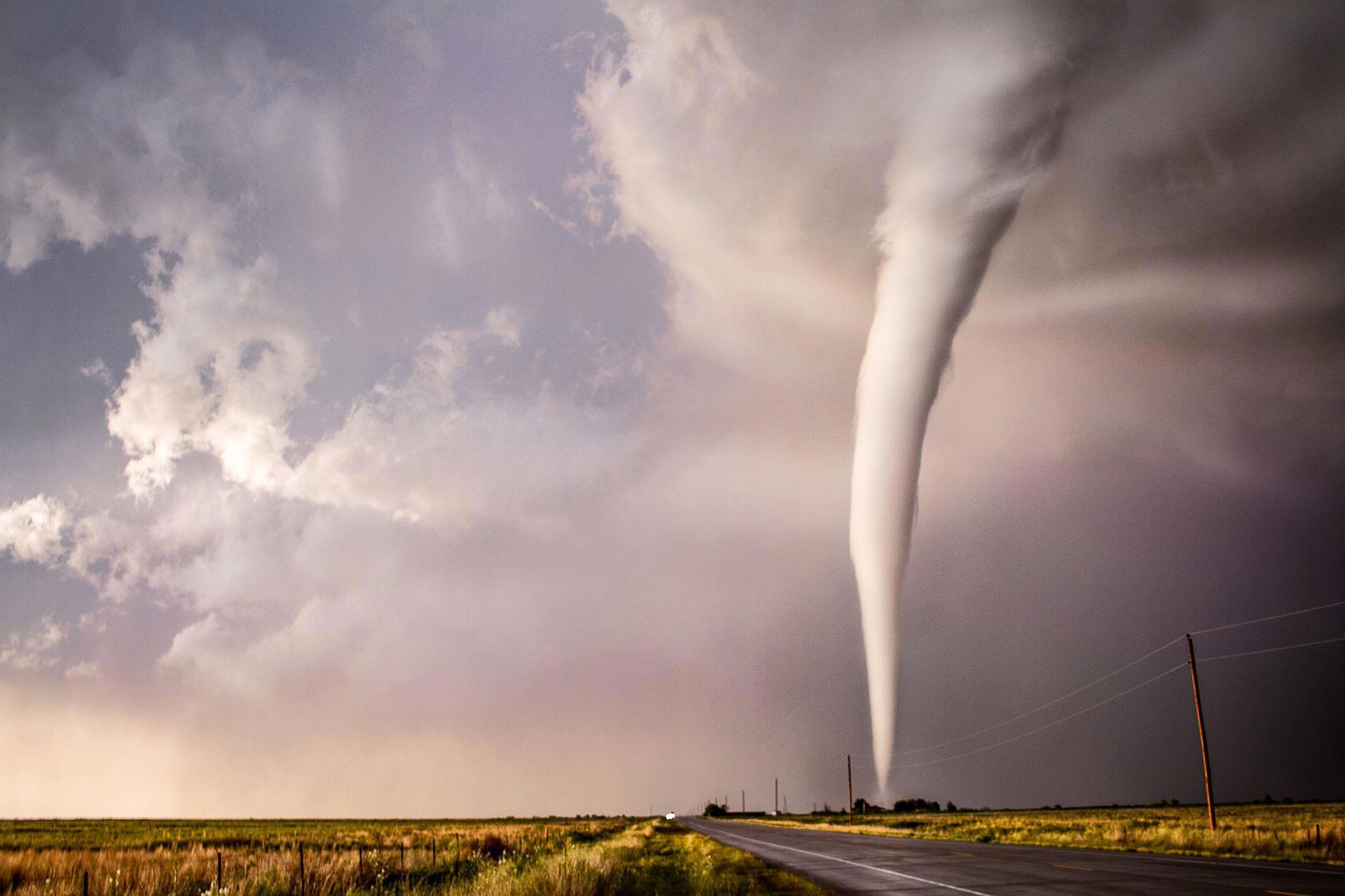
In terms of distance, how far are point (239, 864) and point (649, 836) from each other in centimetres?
3839

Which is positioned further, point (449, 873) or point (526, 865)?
point (449, 873)

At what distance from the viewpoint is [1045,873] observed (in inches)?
765

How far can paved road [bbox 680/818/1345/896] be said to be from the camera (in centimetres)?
1560

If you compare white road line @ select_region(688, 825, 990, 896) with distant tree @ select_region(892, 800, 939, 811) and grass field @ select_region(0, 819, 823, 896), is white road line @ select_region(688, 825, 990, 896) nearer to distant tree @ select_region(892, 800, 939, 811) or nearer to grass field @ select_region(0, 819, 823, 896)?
grass field @ select_region(0, 819, 823, 896)

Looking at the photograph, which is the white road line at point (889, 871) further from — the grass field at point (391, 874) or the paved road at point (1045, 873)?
the grass field at point (391, 874)

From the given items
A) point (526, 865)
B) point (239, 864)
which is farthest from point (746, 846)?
point (239, 864)

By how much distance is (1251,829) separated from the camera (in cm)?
3634

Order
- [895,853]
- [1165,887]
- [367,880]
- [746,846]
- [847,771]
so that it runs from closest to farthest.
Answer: [1165,887]
[367,880]
[895,853]
[746,846]
[847,771]

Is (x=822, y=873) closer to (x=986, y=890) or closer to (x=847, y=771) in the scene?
(x=986, y=890)

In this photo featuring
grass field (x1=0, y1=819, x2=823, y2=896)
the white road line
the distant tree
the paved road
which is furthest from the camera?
the distant tree

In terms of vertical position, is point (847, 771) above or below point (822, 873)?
below

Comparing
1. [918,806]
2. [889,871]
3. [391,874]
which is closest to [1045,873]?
[889,871]

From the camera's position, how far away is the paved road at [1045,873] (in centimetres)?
1560

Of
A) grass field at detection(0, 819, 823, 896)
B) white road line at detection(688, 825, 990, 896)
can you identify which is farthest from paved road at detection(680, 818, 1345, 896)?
grass field at detection(0, 819, 823, 896)
